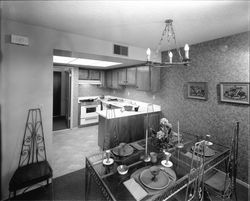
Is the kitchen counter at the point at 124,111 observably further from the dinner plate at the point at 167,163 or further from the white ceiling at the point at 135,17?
the white ceiling at the point at 135,17

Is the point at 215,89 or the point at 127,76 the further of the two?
the point at 127,76

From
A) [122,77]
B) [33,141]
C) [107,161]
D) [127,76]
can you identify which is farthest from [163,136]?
[122,77]

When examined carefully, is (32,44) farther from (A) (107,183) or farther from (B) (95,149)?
(B) (95,149)

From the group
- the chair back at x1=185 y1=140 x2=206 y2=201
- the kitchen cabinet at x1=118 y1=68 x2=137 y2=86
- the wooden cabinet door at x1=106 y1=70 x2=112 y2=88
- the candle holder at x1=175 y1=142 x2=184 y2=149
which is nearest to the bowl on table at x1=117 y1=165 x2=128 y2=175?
the chair back at x1=185 y1=140 x2=206 y2=201

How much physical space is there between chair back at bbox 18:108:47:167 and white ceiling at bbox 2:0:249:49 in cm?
127

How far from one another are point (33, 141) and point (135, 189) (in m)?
1.66

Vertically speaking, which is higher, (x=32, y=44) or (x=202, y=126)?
(x=32, y=44)

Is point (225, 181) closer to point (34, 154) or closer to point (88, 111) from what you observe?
point (34, 154)

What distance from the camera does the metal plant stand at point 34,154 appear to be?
1707mm

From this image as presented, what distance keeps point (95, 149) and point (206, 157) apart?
2372 millimetres

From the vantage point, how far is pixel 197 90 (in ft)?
8.63

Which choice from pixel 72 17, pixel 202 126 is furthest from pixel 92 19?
pixel 202 126

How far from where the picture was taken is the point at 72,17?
1.65 m

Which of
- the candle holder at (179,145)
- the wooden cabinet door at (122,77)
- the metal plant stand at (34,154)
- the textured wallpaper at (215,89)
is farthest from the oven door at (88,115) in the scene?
the candle holder at (179,145)
